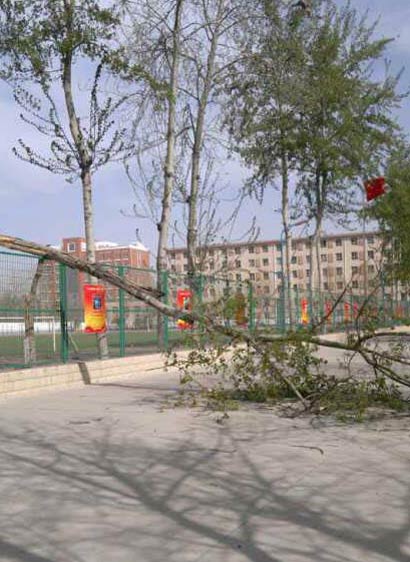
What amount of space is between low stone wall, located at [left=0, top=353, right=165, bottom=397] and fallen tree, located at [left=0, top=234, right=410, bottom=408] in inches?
108

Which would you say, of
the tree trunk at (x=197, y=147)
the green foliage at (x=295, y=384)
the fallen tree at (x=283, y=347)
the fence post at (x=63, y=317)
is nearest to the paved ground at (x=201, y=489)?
the green foliage at (x=295, y=384)

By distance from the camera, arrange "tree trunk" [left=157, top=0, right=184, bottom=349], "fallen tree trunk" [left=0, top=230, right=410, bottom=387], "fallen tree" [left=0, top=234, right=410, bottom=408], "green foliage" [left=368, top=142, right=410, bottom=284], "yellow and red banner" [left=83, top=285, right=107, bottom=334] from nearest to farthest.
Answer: "fallen tree trunk" [left=0, top=230, right=410, bottom=387] → "fallen tree" [left=0, top=234, right=410, bottom=408] → "yellow and red banner" [left=83, top=285, right=107, bottom=334] → "tree trunk" [left=157, top=0, right=184, bottom=349] → "green foliage" [left=368, top=142, right=410, bottom=284]

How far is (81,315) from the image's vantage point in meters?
15.3

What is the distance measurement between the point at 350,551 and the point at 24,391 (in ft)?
29.5

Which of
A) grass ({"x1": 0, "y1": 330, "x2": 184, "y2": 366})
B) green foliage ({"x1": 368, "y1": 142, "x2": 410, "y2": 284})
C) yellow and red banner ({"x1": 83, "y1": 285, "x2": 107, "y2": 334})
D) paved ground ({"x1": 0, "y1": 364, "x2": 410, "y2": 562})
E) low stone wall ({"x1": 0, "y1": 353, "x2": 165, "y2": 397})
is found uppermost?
green foliage ({"x1": 368, "y1": 142, "x2": 410, "y2": 284})

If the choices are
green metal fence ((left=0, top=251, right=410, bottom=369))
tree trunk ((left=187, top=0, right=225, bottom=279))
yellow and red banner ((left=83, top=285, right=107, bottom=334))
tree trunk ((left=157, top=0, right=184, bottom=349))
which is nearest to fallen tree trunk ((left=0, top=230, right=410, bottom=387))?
green metal fence ((left=0, top=251, right=410, bottom=369))

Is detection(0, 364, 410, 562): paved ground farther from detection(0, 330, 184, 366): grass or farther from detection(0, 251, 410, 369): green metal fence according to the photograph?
detection(0, 330, 184, 366): grass

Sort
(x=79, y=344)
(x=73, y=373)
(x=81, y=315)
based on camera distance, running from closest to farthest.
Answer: (x=73, y=373) < (x=79, y=344) < (x=81, y=315)

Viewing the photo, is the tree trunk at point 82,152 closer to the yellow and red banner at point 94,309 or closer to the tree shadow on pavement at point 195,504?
the yellow and red banner at point 94,309

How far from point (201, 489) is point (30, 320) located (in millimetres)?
8221

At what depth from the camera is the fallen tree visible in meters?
9.91

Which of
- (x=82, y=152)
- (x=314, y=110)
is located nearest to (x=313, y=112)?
(x=314, y=110)

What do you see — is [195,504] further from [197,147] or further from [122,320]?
[197,147]

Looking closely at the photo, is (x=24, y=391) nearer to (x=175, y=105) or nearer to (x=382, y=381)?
(x=382, y=381)
